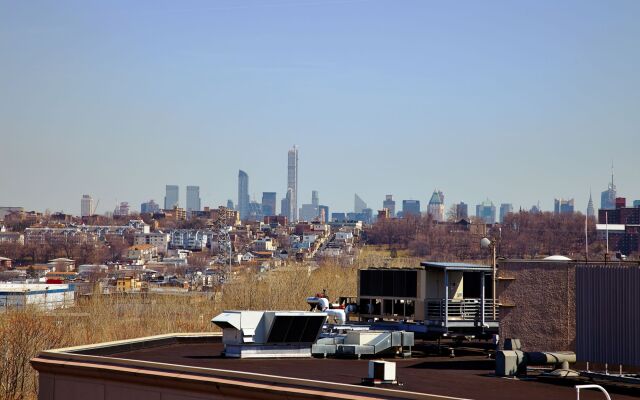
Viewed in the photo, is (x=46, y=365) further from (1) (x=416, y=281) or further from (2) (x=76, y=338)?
(2) (x=76, y=338)

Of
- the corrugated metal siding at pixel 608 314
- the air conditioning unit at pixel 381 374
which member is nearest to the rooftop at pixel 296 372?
the air conditioning unit at pixel 381 374

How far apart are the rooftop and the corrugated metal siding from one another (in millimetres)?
1554

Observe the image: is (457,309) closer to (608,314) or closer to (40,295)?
(608,314)

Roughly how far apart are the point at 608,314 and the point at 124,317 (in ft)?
253

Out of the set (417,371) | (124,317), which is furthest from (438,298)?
(124,317)

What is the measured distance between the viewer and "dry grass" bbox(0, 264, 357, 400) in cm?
7344

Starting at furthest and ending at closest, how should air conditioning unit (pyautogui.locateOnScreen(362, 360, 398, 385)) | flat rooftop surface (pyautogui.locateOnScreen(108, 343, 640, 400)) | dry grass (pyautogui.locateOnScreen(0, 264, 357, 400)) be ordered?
dry grass (pyautogui.locateOnScreen(0, 264, 357, 400)) < air conditioning unit (pyautogui.locateOnScreen(362, 360, 398, 385)) < flat rooftop surface (pyautogui.locateOnScreen(108, 343, 640, 400))

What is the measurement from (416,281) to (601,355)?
13678 mm

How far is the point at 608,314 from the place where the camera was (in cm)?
2653

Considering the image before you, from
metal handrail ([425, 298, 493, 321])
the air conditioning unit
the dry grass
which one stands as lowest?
the dry grass

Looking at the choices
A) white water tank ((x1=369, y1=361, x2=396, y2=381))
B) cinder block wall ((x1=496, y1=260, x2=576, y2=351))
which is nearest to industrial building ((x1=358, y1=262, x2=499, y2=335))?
cinder block wall ((x1=496, y1=260, x2=576, y2=351))

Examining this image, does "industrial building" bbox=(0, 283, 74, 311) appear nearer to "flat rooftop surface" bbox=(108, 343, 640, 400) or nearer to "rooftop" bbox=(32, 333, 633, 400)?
"rooftop" bbox=(32, 333, 633, 400)

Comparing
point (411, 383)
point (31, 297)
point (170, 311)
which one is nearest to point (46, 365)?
point (411, 383)

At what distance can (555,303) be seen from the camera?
30875 millimetres
